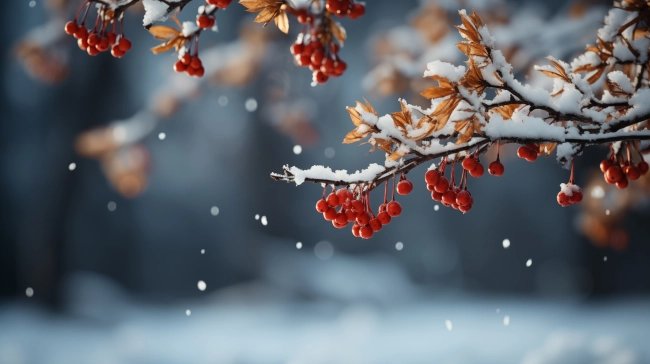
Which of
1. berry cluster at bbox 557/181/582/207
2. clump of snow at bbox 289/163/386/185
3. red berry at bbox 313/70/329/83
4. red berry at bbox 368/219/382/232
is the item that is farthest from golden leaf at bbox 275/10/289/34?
berry cluster at bbox 557/181/582/207

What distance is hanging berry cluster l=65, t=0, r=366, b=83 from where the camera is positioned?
1015 millimetres

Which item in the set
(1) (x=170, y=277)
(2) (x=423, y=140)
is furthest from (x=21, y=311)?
(2) (x=423, y=140)

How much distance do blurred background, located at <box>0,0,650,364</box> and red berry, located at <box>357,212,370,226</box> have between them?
2.54 metres

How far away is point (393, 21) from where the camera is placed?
12.7ft

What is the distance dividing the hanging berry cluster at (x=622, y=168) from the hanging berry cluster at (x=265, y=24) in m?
0.59

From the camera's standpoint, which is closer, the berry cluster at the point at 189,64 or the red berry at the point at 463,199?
the red berry at the point at 463,199

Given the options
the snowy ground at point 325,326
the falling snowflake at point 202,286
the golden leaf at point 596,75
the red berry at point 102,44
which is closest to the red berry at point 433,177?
the golden leaf at point 596,75

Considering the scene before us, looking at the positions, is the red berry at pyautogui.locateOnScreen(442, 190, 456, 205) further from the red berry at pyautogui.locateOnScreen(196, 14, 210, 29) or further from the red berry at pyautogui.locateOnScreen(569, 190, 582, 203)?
the red berry at pyautogui.locateOnScreen(196, 14, 210, 29)

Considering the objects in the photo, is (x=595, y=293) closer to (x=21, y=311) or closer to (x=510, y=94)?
(x=510, y=94)

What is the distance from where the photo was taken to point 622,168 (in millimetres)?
998

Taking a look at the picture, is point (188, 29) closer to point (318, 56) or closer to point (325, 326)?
point (318, 56)

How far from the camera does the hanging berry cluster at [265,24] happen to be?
1.01m

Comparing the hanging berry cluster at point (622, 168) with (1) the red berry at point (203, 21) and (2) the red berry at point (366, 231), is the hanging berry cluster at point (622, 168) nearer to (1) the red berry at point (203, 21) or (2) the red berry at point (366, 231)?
(2) the red berry at point (366, 231)

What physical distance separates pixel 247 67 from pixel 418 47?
1.29 metres
